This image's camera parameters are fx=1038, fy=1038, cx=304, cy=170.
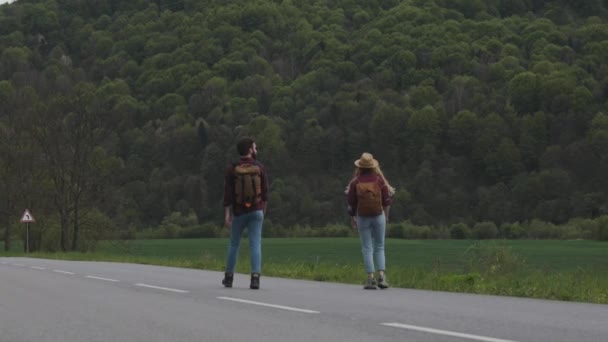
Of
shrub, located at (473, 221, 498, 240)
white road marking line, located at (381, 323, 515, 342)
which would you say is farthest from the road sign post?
shrub, located at (473, 221, 498, 240)

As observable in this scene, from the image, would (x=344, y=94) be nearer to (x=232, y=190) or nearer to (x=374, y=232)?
(x=374, y=232)

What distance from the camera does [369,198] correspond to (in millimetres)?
13273

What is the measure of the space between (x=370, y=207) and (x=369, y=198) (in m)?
0.12

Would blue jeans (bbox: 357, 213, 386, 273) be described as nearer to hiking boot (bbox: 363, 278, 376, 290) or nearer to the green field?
hiking boot (bbox: 363, 278, 376, 290)

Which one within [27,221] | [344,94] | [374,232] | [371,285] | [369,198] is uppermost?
[344,94]

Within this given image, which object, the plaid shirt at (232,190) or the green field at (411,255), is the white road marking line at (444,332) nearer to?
the plaid shirt at (232,190)

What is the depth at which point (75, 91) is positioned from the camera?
2110 inches

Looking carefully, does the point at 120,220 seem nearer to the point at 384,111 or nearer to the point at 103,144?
the point at 103,144

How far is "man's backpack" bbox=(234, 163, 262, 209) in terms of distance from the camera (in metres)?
13.2

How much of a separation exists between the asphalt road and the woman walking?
34 cm

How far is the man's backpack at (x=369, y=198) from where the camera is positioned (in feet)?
43.5

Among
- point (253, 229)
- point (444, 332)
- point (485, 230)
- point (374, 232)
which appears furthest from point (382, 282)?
point (485, 230)

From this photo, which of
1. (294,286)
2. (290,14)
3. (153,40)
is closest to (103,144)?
(294,286)

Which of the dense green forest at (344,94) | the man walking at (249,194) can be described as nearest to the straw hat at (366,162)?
the man walking at (249,194)
